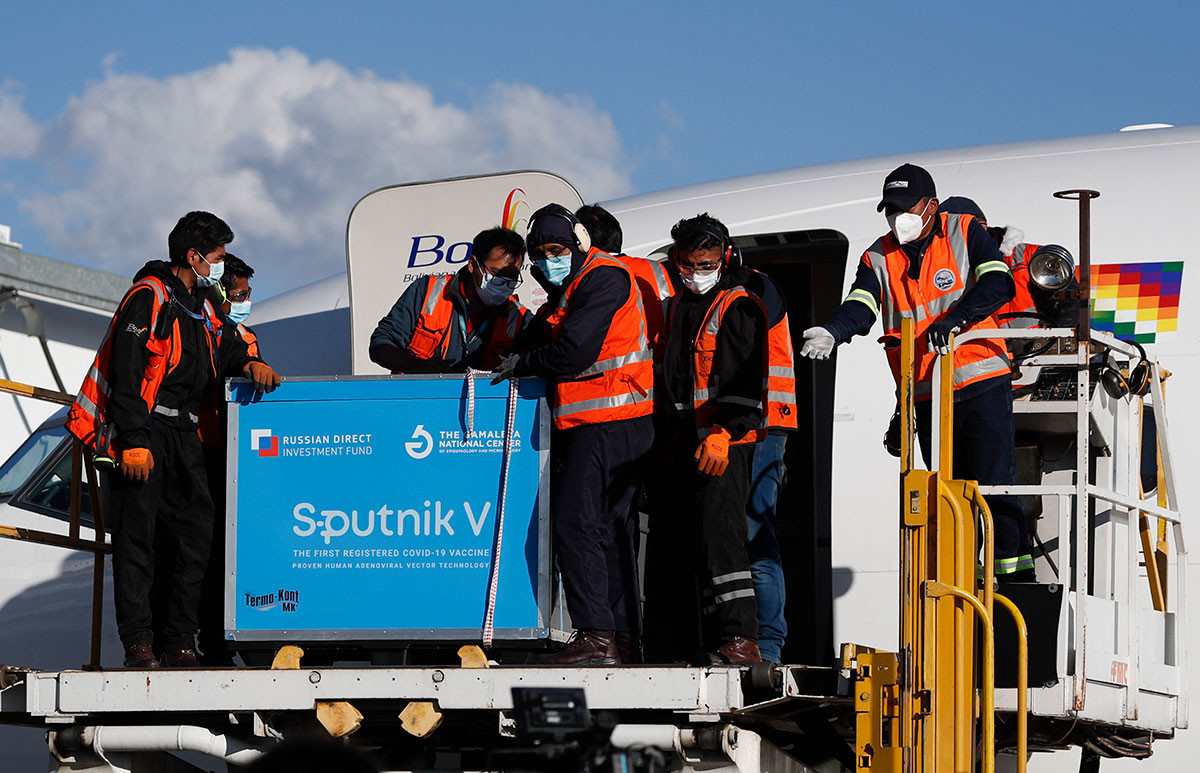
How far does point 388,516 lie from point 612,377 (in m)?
1.00

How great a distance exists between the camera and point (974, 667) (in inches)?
202

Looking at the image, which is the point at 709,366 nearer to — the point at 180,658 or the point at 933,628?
the point at 933,628

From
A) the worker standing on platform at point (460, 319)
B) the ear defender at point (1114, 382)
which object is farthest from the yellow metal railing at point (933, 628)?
the worker standing on platform at point (460, 319)

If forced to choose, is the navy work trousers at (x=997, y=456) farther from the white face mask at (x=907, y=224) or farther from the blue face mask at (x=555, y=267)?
the blue face mask at (x=555, y=267)

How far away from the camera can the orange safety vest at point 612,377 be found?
5730 mm

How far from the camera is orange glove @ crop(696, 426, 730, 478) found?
5.62 m

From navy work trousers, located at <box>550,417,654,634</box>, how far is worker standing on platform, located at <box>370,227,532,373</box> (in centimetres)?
99

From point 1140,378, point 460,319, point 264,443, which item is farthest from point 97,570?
point 1140,378

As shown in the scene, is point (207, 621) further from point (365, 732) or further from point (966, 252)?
point (966, 252)

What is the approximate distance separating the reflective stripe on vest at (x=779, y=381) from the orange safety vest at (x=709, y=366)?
3cm

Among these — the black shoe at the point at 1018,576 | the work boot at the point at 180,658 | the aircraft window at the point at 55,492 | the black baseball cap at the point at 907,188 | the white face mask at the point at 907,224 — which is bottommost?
the work boot at the point at 180,658

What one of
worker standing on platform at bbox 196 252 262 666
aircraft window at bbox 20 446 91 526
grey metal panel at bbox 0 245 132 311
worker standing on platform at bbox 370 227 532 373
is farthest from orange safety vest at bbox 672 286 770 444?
grey metal panel at bbox 0 245 132 311

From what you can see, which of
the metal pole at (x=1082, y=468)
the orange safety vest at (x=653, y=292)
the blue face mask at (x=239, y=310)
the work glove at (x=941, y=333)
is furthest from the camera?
the blue face mask at (x=239, y=310)

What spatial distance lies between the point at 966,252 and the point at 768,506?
52.0 inches
